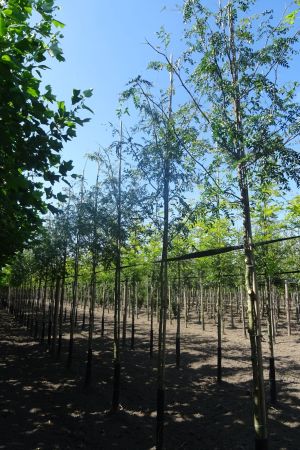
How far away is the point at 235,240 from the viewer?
16.7 meters

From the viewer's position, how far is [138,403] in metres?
12.8

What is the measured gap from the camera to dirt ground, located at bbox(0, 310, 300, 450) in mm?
9883

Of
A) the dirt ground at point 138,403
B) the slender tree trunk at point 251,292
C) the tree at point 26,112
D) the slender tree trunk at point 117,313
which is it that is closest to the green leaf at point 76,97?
the tree at point 26,112

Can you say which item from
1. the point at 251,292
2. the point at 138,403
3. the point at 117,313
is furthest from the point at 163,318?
the point at 138,403

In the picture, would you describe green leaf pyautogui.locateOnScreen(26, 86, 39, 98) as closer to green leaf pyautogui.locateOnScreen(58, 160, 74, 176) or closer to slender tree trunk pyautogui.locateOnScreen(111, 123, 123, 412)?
green leaf pyautogui.locateOnScreen(58, 160, 74, 176)

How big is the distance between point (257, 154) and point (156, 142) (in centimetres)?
367

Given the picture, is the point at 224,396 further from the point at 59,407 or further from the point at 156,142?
the point at 156,142

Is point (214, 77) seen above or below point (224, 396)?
above

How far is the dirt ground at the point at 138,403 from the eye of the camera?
9883 mm

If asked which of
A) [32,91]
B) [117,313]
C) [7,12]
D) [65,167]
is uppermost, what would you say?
[7,12]

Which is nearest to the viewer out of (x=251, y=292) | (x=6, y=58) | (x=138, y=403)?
(x=6, y=58)

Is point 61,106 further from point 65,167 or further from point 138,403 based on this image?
point 138,403

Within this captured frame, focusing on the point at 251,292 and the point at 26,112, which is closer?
the point at 26,112

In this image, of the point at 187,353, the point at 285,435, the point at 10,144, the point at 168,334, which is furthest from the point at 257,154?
the point at 168,334
